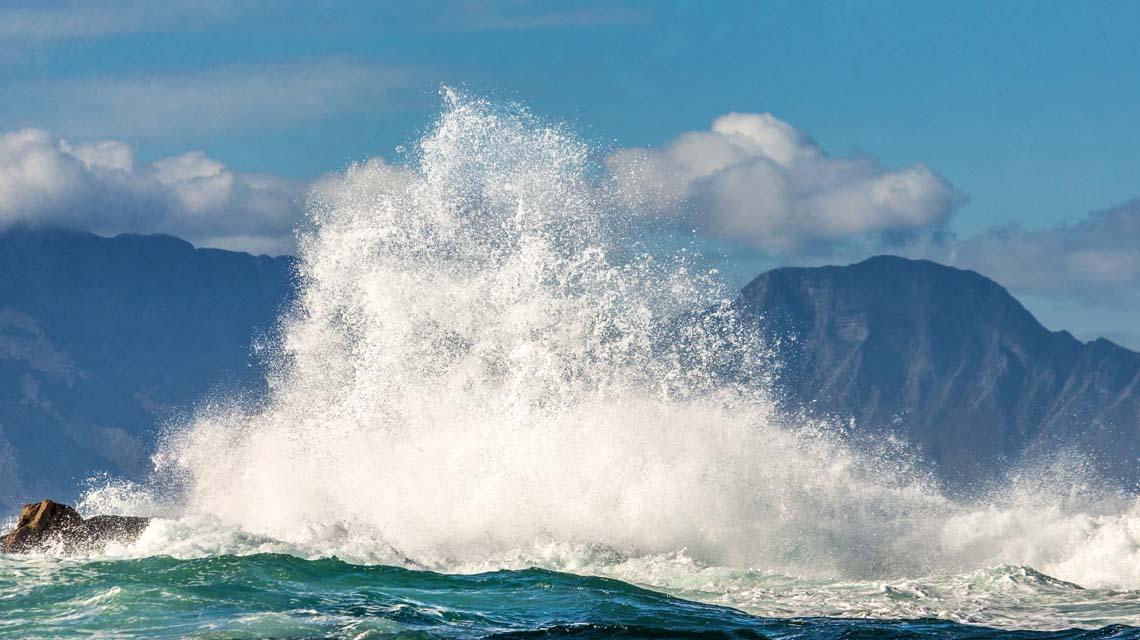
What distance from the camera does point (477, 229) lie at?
183ft

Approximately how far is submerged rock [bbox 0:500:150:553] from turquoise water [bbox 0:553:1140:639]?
2.24 m

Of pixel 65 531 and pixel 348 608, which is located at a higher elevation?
pixel 65 531

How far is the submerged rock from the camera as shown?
40.8m

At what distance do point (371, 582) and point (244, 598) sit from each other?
4.35 m

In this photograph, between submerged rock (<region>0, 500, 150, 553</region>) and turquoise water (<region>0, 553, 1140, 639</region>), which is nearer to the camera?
turquoise water (<region>0, 553, 1140, 639</region>)

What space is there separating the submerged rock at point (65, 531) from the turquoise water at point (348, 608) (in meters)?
2.24

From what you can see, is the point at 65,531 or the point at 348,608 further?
the point at 65,531

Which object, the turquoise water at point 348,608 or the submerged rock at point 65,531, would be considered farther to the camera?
the submerged rock at point 65,531

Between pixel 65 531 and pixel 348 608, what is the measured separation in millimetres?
13026

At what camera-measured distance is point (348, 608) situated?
106ft

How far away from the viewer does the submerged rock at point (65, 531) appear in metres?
40.8

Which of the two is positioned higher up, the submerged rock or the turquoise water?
the submerged rock

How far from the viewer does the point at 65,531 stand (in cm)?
4125

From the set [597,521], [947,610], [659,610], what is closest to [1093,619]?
[947,610]
